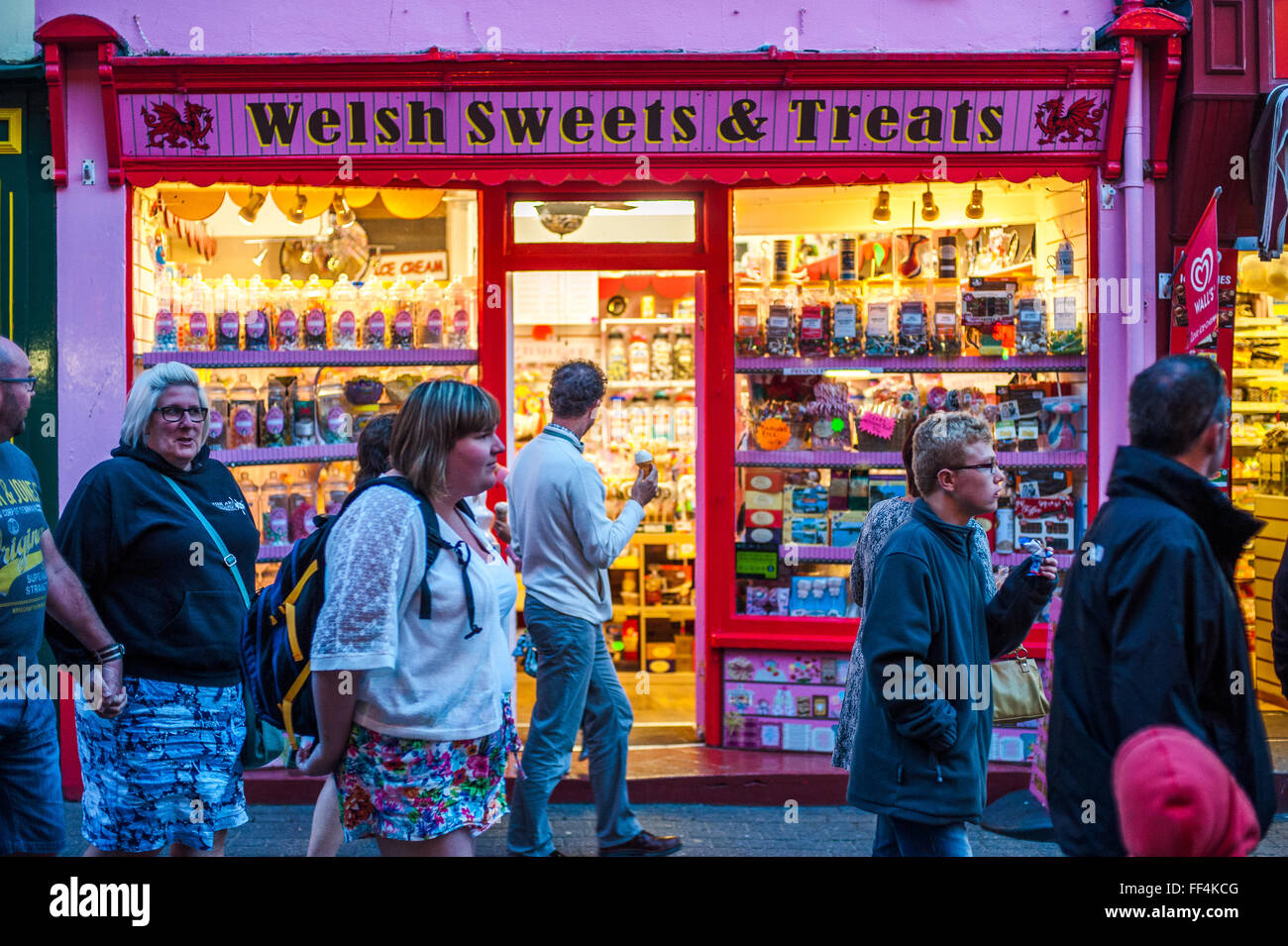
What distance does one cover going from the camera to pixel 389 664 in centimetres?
279

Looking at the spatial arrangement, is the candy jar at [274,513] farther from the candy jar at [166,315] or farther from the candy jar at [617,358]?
the candy jar at [617,358]

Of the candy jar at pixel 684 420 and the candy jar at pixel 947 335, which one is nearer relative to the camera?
the candy jar at pixel 947 335

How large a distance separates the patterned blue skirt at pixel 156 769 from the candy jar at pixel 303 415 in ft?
10.3

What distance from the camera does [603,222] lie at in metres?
6.63

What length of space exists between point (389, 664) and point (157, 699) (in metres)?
1.34

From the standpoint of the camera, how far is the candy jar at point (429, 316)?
6.71m

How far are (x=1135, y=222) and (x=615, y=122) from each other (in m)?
2.86

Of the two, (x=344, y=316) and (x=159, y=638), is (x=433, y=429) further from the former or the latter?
(x=344, y=316)

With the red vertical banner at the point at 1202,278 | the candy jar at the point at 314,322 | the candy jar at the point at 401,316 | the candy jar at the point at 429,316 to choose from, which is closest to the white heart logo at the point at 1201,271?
the red vertical banner at the point at 1202,278

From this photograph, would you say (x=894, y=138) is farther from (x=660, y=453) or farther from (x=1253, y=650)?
(x=1253, y=650)

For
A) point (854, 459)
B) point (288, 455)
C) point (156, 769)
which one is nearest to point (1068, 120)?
point (854, 459)

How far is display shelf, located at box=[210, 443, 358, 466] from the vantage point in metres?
6.55

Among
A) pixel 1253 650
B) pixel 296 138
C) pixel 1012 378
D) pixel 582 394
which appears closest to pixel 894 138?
pixel 1012 378

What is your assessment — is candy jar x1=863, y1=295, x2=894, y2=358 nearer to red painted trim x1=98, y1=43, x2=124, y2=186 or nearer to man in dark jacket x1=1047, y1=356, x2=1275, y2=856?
man in dark jacket x1=1047, y1=356, x2=1275, y2=856
